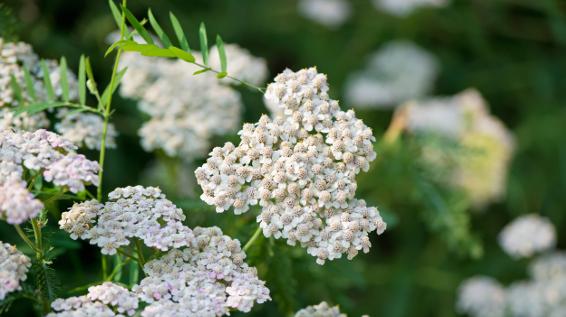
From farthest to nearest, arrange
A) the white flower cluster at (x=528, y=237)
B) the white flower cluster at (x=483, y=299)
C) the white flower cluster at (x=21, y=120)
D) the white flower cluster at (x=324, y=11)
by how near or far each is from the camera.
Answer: the white flower cluster at (x=324, y=11)
the white flower cluster at (x=483, y=299)
the white flower cluster at (x=528, y=237)
the white flower cluster at (x=21, y=120)

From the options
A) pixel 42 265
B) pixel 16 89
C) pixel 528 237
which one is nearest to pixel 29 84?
pixel 16 89

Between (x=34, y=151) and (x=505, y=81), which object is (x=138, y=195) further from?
(x=505, y=81)

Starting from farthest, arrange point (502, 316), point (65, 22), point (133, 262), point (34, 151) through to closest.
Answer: point (65, 22)
point (502, 316)
point (133, 262)
point (34, 151)

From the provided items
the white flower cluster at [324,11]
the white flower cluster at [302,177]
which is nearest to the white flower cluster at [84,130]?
the white flower cluster at [302,177]

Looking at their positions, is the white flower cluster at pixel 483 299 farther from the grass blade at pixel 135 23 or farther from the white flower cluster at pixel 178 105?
the grass blade at pixel 135 23

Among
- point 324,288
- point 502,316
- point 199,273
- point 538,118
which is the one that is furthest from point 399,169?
point 538,118

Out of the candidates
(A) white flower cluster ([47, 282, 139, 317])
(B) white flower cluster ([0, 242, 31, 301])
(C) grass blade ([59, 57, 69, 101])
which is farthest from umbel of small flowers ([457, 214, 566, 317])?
(B) white flower cluster ([0, 242, 31, 301])
